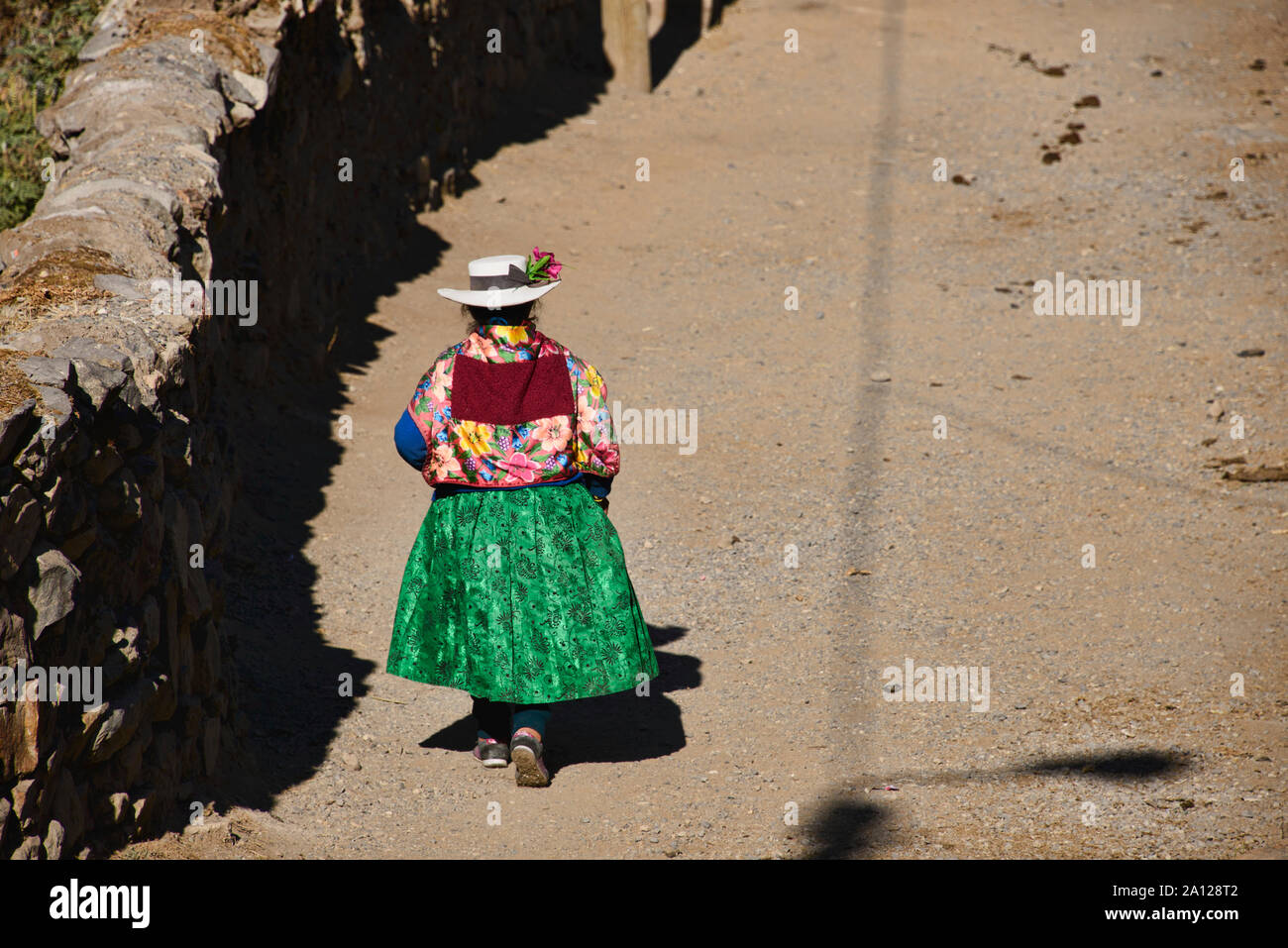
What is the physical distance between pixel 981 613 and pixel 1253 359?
12.0 ft

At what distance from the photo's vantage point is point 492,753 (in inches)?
180

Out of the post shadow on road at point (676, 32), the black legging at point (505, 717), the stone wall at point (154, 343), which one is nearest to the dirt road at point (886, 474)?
the black legging at point (505, 717)

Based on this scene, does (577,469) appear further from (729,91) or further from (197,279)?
(729,91)

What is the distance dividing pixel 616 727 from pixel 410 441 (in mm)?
1449

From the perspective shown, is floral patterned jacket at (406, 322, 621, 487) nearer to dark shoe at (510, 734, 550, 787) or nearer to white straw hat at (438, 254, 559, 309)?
white straw hat at (438, 254, 559, 309)

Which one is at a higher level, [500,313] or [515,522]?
[500,313]

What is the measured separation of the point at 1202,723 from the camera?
4742mm

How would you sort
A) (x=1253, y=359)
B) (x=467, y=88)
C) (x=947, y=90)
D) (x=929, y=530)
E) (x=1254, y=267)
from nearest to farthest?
(x=929, y=530) < (x=1253, y=359) < (x=1254, y=267) < (x=467, y=88) < (x=947, y=90)

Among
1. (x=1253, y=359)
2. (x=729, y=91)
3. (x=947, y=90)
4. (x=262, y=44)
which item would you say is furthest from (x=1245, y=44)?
(x=262, y=44)

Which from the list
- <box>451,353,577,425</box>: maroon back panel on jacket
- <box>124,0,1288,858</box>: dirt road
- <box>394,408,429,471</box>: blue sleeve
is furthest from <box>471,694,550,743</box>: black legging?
<box>451,353,577,425</box>: maroon back panel on jacket

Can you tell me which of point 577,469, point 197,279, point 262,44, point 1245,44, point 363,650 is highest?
point 1245,44

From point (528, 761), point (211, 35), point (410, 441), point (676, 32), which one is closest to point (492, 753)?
point (528, 761)

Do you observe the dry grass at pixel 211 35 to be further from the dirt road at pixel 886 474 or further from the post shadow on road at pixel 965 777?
the post shadow on road at pixel 965 777

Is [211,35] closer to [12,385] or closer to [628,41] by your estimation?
[12,385]
